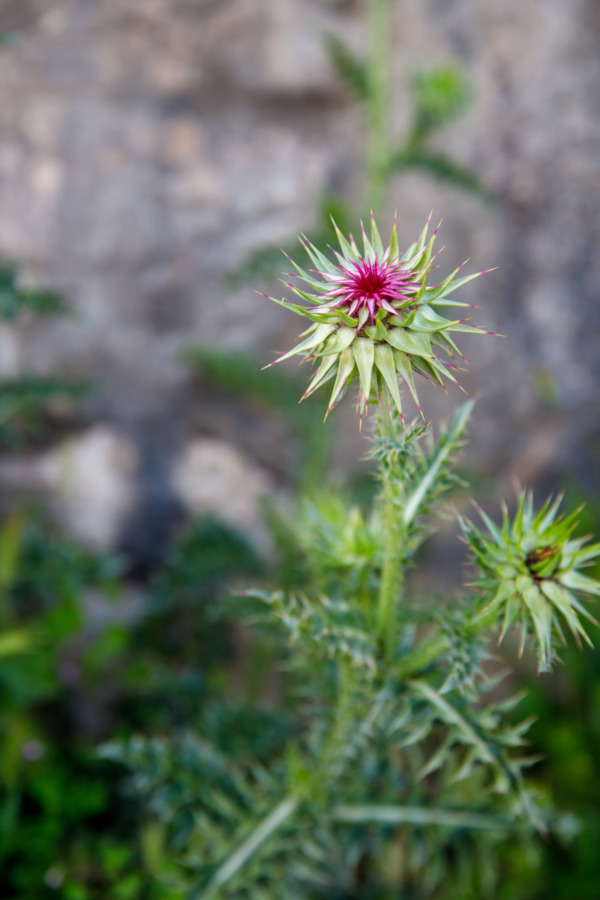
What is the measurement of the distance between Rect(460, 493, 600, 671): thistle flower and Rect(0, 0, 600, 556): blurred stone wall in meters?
2.81

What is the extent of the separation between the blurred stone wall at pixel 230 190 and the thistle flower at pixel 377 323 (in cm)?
289

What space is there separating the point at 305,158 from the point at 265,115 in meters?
0.34

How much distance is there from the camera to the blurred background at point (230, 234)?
380 cm

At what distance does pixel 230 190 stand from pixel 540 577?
335 cm

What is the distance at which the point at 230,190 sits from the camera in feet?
13.1

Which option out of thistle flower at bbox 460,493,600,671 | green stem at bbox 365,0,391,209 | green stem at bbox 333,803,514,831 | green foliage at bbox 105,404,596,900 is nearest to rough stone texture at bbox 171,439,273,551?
green foliage at bbox 105,404,596,900

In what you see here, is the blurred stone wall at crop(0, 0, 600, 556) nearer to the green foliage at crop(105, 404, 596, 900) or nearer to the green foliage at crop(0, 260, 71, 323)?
the green foliage at crop(0, 260, 71, 323)

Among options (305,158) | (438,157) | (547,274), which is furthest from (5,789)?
(547,274)

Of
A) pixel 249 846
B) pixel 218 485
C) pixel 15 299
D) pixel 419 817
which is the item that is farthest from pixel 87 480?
pixel 419 817

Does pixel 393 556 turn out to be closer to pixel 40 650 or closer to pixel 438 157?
pixel 40 650

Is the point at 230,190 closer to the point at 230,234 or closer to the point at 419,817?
the point at 230,234

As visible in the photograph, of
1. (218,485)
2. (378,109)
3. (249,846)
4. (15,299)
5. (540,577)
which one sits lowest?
(249,846)

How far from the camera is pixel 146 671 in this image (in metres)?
2.93

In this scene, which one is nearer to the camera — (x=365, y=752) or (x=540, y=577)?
(x=540, y=577)
